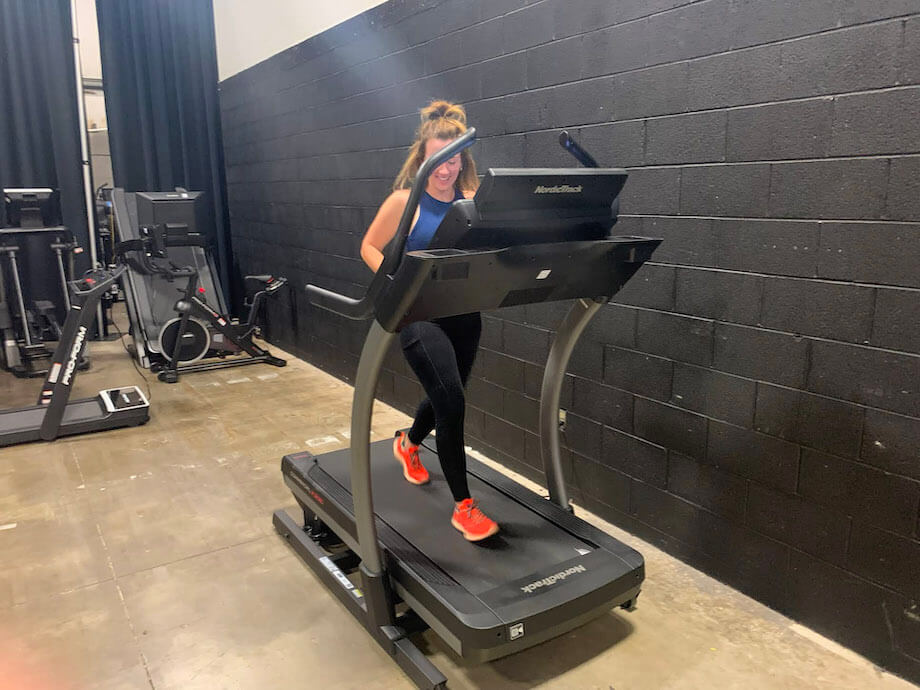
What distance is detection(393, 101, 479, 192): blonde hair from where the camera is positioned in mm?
2289

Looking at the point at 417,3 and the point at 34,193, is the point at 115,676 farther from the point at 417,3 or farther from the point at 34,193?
the point at 34,193

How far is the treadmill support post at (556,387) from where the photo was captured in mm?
2359

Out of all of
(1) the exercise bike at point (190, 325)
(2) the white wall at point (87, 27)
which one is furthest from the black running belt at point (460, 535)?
(2) the white wall at point (87, 27)

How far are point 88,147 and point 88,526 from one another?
4.64 metres

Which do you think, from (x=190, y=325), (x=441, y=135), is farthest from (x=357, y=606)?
(x=190, y=325)

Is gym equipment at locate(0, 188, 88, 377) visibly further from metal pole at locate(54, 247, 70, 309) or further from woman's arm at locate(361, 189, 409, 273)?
woman's arm at locate(361, 189, 409, 273)

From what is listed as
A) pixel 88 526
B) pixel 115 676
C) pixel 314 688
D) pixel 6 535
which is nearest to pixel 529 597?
pixel 314 688

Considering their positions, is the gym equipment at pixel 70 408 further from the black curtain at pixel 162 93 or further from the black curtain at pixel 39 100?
the black curtain at pixel 39 100

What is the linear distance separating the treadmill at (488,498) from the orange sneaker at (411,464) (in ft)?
0.25

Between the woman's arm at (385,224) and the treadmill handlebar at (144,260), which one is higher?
the woman's arm at (385,224)

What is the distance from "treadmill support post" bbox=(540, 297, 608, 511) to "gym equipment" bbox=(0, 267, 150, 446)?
2.76m

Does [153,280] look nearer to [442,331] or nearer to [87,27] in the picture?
[87,27]

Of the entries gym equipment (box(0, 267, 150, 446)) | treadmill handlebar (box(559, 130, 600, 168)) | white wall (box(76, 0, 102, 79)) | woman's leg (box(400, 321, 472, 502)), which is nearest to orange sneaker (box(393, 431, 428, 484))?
woman's leg (box(400, 321, 472, 502))

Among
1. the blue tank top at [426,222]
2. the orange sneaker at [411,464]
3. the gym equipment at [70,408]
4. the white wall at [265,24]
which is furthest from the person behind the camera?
the white wall at [265,24]
